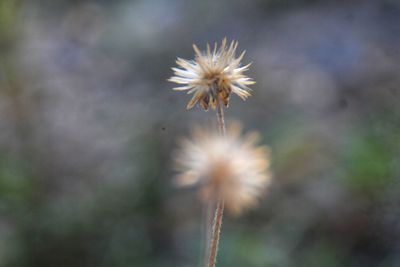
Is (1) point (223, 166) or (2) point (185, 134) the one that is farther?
(2) point (185, 134)

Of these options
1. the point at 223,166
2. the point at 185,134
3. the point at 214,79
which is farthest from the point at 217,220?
the point at 185,134

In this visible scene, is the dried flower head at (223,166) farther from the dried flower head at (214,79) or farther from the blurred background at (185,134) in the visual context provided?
the blurred background at (185,134)

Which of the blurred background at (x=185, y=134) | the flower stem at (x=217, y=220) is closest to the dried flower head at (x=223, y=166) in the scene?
the flower stem at (x=217, y=220)

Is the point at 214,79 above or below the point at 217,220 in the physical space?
above

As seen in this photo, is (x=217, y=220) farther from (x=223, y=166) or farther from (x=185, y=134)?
(x=185, y=134)

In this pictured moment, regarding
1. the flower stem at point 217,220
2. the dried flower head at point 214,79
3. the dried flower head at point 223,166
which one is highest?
the dried flower head at point 214,79

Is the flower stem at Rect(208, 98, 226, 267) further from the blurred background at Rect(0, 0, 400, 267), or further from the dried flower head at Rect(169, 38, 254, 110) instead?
the blurred background at Rect(0, 0, 400, 267)

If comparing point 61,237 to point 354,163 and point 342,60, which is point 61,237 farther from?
point 342,60

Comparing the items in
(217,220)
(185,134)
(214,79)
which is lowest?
(217,220)

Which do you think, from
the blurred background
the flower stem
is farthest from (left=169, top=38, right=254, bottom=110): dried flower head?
the blurred background
